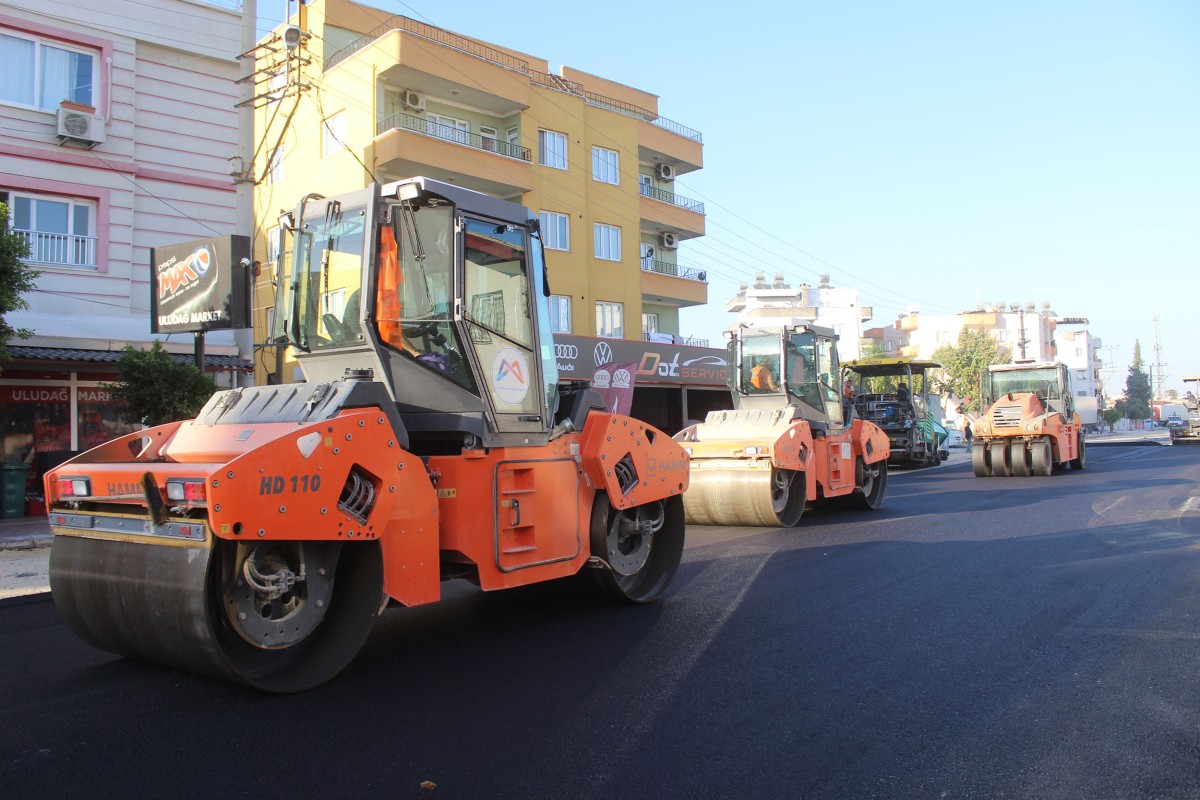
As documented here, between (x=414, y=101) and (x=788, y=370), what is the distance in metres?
15.4

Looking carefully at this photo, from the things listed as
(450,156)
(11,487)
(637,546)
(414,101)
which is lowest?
(637,546)

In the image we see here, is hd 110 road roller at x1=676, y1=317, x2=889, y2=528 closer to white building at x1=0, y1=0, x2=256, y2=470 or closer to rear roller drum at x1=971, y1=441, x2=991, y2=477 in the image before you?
rear roller drum at x1=971, y1=441, x2=991, y2=477

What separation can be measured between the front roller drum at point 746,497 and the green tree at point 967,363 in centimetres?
3965

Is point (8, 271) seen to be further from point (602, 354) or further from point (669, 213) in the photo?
point (669, 213)

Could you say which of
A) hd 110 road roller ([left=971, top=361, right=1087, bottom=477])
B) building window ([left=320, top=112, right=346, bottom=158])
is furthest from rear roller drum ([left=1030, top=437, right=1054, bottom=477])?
building window ([left=320, top=112, right=346, bottom=158])

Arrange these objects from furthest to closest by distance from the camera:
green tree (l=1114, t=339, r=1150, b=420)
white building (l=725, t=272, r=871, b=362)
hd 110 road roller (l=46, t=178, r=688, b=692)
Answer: green tree (l=1114, t=339, r=1150, b=420) → white building (l=725, t=272, r=871, b=362) → hd 110 road roller (l=46, t=178, r=688, b=692)

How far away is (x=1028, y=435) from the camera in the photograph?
797 inches

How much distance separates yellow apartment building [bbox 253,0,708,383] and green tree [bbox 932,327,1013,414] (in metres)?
23.6

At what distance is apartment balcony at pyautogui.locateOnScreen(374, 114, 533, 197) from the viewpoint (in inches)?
878

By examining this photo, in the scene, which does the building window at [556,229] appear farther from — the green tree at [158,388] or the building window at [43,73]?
the green tree at [158,388]

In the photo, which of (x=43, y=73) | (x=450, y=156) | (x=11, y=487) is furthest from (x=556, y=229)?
(x=11, y=487)

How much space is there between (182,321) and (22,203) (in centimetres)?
571

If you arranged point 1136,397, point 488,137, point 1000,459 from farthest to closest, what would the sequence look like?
point 1136,397 < point 488,137 < point 1000,459

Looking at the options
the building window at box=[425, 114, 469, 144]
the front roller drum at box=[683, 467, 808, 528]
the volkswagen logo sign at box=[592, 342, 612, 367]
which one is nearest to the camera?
the front roller drum at box=[683, 467, 808, 528]
